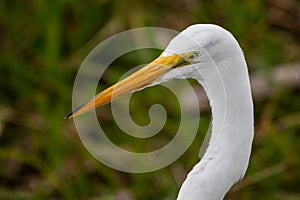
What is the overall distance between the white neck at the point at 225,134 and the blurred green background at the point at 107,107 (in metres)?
1.04

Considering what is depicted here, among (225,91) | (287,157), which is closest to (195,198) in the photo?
(225,91)

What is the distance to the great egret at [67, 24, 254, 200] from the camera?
55.4 inches

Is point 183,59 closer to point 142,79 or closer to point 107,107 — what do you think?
point 142,79

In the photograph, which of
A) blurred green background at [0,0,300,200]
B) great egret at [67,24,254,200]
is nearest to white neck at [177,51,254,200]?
great egret at [67,24,254,200]

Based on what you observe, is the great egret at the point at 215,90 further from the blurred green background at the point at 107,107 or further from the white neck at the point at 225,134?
the blurred green background at the point at 107,107

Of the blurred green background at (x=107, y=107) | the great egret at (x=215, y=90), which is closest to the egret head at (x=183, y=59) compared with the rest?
the great egret at (x=215, y=90)

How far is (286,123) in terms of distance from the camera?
2.75m

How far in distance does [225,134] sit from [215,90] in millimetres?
81

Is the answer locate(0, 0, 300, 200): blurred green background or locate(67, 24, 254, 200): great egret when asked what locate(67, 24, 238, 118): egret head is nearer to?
locate(67, 24, 254, 200): great egret

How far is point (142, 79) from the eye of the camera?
1476 mm

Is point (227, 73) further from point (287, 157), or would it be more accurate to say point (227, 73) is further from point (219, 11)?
point (219, 11)

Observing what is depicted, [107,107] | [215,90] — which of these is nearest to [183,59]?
[215,90]

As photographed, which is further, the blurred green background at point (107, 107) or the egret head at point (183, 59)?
the blurred green background at point (107, 107)

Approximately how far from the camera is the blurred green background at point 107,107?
2637 millimetres
